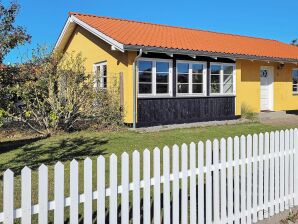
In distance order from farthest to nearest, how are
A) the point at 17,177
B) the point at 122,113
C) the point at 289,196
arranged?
the point at 122,113, the point at 17,177, the point at 289,196

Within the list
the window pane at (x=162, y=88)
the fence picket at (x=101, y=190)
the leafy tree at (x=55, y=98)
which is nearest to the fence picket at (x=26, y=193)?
the fence picket at (x=101, y=190)

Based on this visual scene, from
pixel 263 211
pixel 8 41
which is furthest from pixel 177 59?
pixel 263 211

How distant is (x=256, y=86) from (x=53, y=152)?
14.1 meters

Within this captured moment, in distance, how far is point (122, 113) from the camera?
46.9 feet

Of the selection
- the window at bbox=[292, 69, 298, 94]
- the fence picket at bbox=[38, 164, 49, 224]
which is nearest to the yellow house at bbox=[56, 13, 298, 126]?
the window at bbox=[292, 69, 298, 94]

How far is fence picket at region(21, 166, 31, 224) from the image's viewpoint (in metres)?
2.76

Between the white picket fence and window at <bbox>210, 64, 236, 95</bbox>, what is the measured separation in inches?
469

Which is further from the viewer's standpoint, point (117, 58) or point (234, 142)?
point (117, 58)

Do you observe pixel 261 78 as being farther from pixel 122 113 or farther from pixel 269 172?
pixel 269 172

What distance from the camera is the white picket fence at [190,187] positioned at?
9.82ft

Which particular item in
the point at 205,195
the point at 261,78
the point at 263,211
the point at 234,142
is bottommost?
the point at 263,211

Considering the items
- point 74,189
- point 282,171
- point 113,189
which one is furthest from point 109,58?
point 74,189

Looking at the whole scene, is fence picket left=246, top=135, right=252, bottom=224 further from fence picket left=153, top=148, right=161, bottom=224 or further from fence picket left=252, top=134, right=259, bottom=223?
fence picket left=153, top=148, right=161, bottom=224

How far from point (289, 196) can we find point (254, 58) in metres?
14.1
